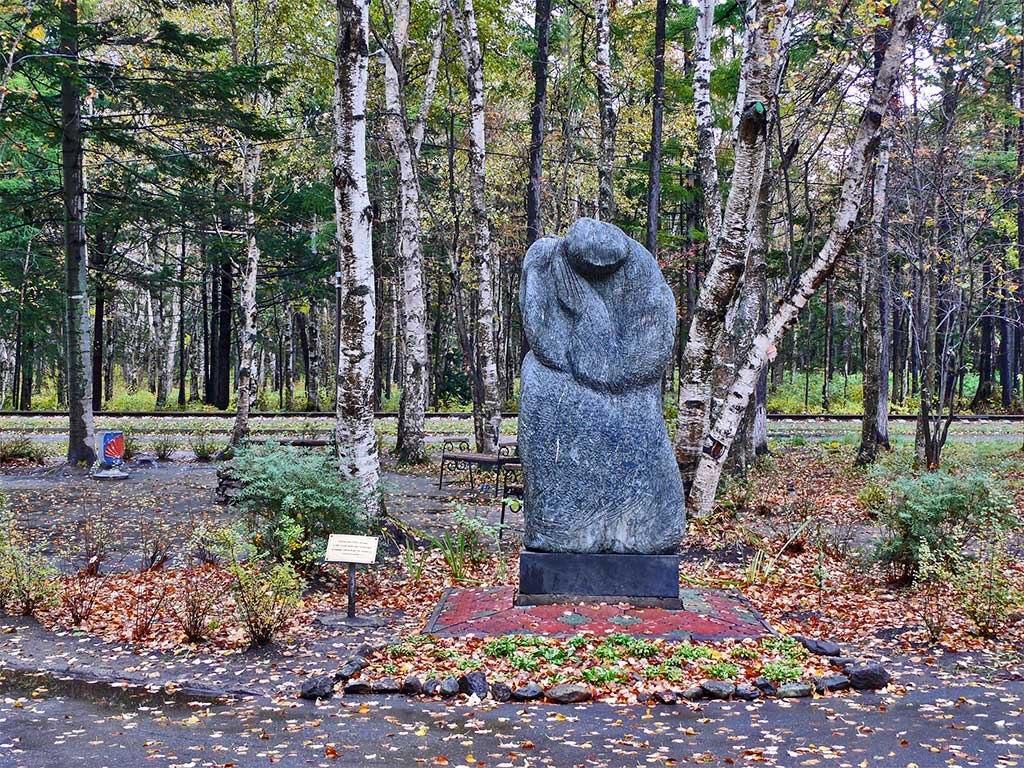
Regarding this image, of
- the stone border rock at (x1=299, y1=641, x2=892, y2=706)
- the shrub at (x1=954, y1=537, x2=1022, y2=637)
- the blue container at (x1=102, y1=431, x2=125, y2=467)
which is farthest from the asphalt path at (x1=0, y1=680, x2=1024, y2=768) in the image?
the blue container at (x1=102, y1=431, x2=125, y2=467)

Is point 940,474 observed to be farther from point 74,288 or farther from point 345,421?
point 74,288

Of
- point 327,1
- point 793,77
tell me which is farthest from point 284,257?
point 793,77

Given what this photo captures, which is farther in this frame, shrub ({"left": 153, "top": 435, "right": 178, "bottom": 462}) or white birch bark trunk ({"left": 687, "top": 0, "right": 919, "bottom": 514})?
shrub ({"left": 153, "top": 435, "right": 178, "bottom": 462})

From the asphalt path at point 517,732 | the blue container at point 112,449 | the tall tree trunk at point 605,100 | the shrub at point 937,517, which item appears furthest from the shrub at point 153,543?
the tall tree trunk at point 605,100

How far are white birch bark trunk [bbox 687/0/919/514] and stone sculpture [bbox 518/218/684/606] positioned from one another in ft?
11.0

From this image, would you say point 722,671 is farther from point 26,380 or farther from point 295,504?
point 26,380

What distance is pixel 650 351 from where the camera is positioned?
25.3 ft

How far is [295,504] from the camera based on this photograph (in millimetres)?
8812

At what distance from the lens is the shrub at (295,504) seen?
29.0ft

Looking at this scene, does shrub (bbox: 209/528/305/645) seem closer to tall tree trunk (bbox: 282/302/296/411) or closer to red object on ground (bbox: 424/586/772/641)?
red object on ground (bbox: 424/586/772/641)

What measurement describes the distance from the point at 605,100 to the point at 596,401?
934 centimetres

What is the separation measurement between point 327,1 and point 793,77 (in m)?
12.3

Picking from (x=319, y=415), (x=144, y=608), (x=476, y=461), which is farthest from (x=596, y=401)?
(x=319, y=415)

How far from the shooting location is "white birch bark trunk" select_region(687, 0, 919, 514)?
34.9ft
